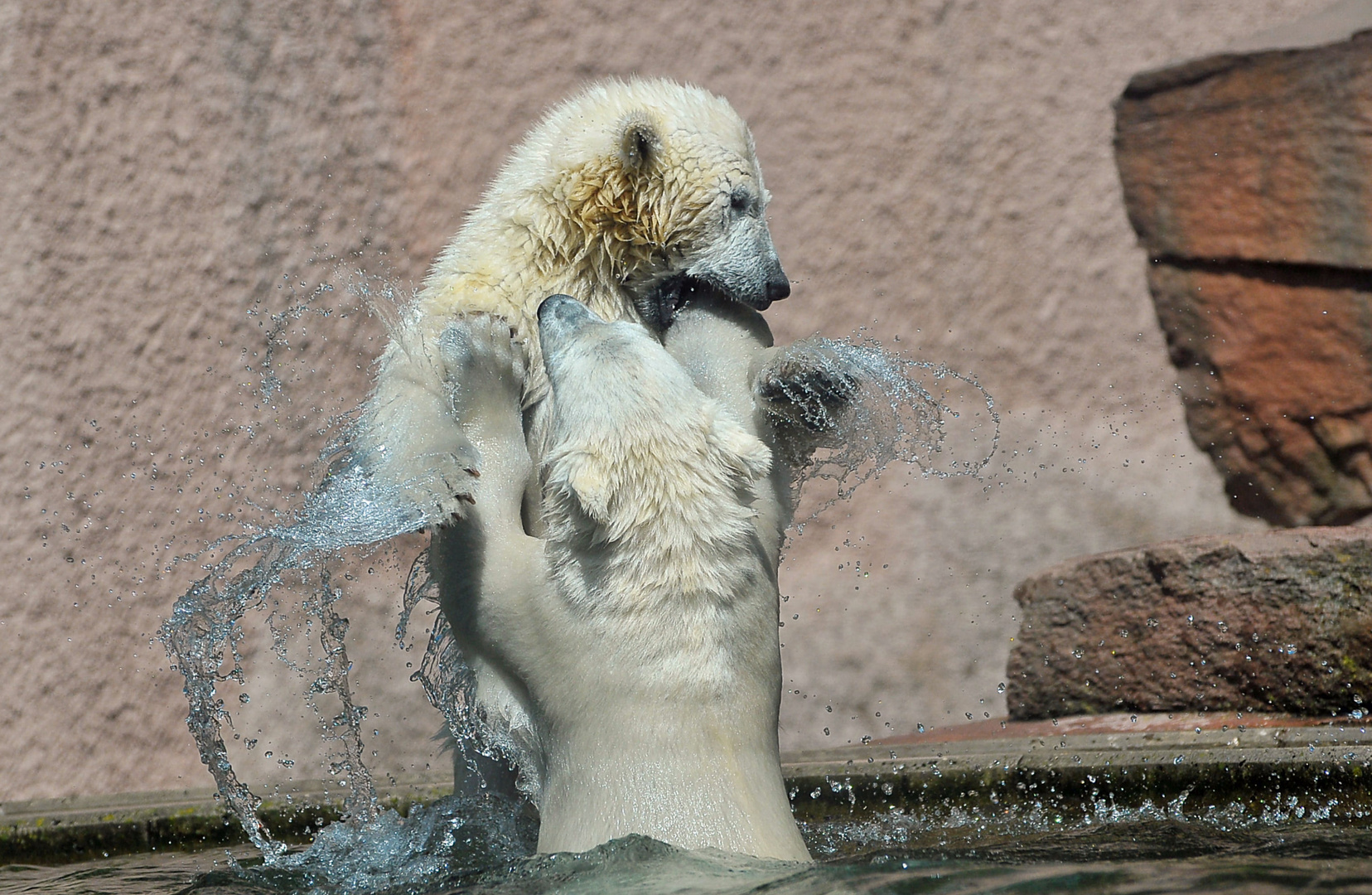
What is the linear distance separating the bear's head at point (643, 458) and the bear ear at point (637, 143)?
477 mm

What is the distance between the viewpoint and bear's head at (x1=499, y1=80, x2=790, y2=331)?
2266 mm

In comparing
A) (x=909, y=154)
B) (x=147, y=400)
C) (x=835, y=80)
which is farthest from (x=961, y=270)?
(x=147, y=400)

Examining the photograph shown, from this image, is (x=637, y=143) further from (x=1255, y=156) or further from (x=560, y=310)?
(x=1255, y=156)

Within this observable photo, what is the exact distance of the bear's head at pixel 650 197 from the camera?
227 centimetres

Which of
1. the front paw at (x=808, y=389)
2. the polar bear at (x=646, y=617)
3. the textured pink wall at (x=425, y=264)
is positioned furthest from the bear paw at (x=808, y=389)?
the textured pink wall at (x=425, y=264)

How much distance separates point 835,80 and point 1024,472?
162cm

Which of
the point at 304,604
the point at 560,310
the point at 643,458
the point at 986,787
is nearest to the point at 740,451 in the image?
the point at 643,458

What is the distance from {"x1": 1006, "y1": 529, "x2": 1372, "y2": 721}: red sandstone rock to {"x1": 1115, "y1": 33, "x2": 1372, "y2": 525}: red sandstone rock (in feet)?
5.40

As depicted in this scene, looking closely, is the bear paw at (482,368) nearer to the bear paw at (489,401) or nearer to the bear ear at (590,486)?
the bear paw at (489,401)

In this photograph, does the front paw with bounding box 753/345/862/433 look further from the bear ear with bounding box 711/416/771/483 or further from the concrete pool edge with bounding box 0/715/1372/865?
the concrete pool edge with bounding box 0/715/1372/865

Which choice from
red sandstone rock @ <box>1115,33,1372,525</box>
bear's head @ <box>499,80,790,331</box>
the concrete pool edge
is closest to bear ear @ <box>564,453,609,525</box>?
bear's head @ <box>499,80,790,331</box>

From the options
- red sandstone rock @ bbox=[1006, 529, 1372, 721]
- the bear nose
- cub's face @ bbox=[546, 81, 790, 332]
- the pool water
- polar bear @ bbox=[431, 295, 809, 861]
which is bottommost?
red sandstone rock @ bbox=[1006, 529, 1372, 721]

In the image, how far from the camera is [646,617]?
1.77 meters

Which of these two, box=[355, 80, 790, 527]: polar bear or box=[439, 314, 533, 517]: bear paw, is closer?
box=[439, 314, 533, 517]: bear paw
